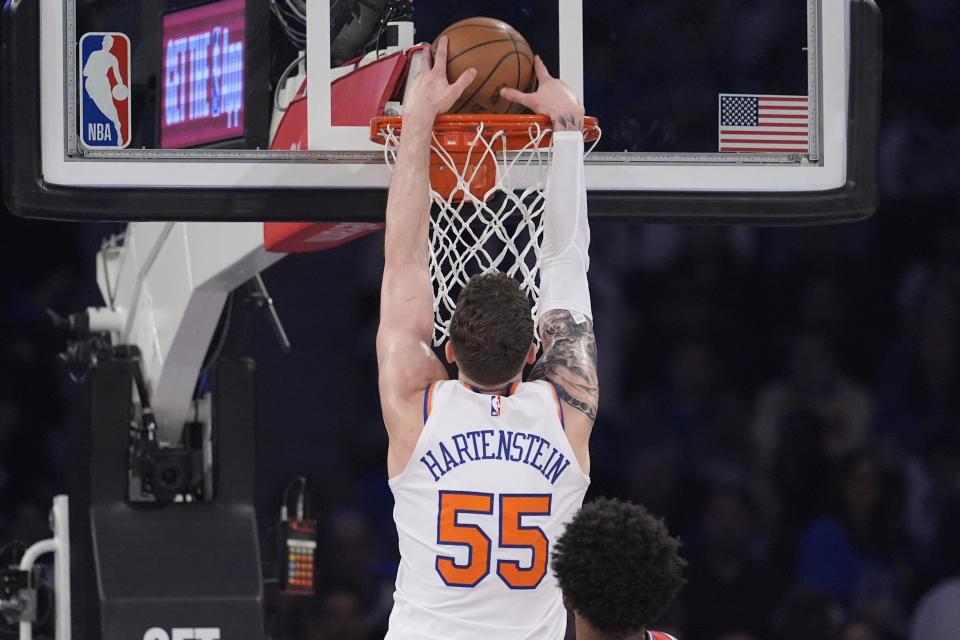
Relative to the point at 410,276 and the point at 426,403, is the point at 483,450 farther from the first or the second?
the point at 410,276

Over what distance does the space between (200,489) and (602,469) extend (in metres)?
3.38

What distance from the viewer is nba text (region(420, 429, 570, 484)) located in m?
3.29

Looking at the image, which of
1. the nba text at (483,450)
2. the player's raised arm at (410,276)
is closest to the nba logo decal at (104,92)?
the player's raised arm at (410,276)

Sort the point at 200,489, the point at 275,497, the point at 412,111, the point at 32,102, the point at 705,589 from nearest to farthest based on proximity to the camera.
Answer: the point at 412,111 → the point at 32,102 → the point at 200,489 → the point at 705,589 → the point at 275,497

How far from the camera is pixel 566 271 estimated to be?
365cm

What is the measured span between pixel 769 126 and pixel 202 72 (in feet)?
6.01

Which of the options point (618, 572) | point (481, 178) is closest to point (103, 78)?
point (481, 178)

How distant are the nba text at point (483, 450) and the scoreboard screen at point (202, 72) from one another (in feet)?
5.82

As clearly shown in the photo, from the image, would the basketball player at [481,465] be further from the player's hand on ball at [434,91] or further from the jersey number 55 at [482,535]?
the player's hand on ball at [434,91]

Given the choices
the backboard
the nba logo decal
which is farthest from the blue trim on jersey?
the nba logo decal

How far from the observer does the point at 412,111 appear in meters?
3.79

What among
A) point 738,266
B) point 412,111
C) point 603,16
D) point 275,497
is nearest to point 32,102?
point 412,111

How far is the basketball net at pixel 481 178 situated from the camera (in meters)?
3.85

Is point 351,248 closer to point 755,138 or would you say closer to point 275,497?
point 275,497
